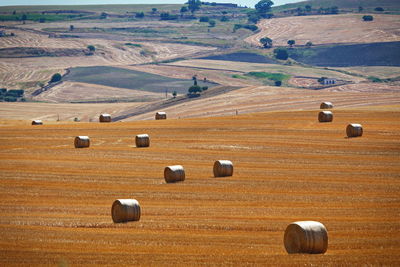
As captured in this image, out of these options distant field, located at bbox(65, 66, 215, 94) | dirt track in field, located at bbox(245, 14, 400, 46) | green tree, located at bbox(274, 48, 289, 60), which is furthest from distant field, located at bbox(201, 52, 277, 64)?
distant field, located at bbox(65, 66, 215, 94)

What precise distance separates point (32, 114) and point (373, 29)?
4069 inches

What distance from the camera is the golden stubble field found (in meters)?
18.8

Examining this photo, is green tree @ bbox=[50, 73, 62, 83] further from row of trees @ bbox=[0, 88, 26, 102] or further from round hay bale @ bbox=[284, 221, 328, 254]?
round hay bale @ bbox=[284, 221, 328, 254]

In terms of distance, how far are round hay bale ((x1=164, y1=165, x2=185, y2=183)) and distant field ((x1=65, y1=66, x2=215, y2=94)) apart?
90.4m

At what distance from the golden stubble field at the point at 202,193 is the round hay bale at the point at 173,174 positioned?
1.24 feet

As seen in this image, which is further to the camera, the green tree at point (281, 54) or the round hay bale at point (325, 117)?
the green tree at point (281, 54)

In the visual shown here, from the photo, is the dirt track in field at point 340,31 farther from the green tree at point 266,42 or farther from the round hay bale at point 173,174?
the round hay bale at point 173,174

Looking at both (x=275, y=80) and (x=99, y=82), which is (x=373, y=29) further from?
(x=99, y=82)

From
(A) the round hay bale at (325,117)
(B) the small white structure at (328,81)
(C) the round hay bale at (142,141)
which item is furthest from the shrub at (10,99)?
(C) the round hay bale at (142,141)

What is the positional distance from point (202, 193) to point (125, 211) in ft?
22.6

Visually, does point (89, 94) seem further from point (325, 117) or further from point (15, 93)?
point (325, 117)

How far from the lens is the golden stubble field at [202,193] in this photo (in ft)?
61.7

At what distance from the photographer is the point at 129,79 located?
13612 cm

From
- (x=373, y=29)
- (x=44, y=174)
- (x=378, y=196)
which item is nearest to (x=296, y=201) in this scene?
(x=378, y=196)
